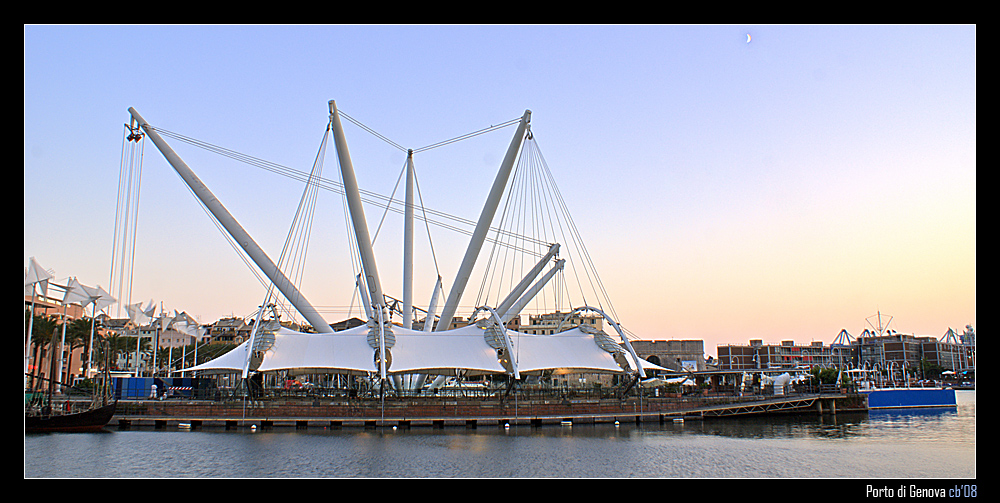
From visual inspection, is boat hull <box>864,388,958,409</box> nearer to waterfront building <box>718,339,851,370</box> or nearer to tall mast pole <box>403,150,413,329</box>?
tall mast pole <box>403,150,413,329</box>

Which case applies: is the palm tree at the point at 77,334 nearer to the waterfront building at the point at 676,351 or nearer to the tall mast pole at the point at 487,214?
the tall mast pole at the point at 487,214

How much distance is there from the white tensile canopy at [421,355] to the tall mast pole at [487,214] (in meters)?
2.84

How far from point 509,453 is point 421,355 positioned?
13822 mm

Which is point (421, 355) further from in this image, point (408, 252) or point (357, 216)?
point (408, 252)

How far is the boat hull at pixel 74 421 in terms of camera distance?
3341cm

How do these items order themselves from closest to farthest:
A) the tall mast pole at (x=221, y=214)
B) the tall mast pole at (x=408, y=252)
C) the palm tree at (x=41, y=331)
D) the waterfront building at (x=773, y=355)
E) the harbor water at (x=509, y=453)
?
1. the harbor water at (x=509, y=453)
2. the tall mast pole at (x=221, y=214)
3. the tall mast pole at (x=408, y=252)
4. the palm tree at (x=41, y=331)
5. the waterfront building at (x=773, y=355)

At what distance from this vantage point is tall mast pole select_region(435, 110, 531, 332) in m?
41.9

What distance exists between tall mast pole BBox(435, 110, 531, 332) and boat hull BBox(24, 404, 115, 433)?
19757 mm

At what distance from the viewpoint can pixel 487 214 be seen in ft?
140

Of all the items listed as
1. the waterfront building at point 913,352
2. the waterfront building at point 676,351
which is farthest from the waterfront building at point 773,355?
the waterfront building at point 676,351
